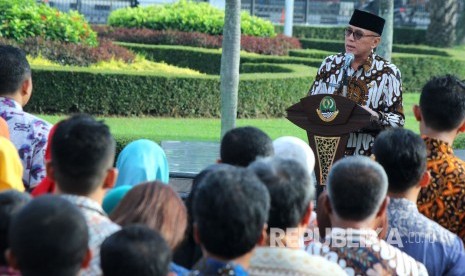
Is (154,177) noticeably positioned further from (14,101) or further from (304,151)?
(14,101)

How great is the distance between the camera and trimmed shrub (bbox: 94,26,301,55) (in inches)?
900

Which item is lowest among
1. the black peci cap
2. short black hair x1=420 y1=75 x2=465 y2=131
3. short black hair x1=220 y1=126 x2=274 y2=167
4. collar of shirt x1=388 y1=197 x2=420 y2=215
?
collar of shirt x1=388 y1=197 x2=420 y2=215

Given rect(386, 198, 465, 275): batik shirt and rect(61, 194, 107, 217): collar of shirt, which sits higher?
rect(61, 194, 107, 217): collar of shirt

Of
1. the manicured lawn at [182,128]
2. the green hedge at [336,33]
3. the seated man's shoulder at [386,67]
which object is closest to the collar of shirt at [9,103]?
the seated man's shoulder at [386,67]

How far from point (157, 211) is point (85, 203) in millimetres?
277

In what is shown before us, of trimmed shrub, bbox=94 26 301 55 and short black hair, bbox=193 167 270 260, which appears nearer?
short black hair, bbox=193 167 270 260

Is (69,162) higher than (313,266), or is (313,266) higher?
(69,162)

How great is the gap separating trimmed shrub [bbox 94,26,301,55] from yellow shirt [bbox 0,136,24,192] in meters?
17.9

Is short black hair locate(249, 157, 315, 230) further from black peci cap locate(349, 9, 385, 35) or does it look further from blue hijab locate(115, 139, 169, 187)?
black peci cap locate(349, 9, 385, 35)

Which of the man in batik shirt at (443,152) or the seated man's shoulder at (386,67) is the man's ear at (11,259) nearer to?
the man in batik shirt at (443,152)

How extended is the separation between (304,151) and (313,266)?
48.0 inches

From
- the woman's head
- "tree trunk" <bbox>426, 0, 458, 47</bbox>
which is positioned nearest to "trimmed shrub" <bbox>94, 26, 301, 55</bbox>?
"tree trunk" <bbox>426, 0, 458, 47</bbox>

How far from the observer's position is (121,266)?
3.38m

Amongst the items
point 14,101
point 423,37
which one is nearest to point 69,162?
point 14,101
